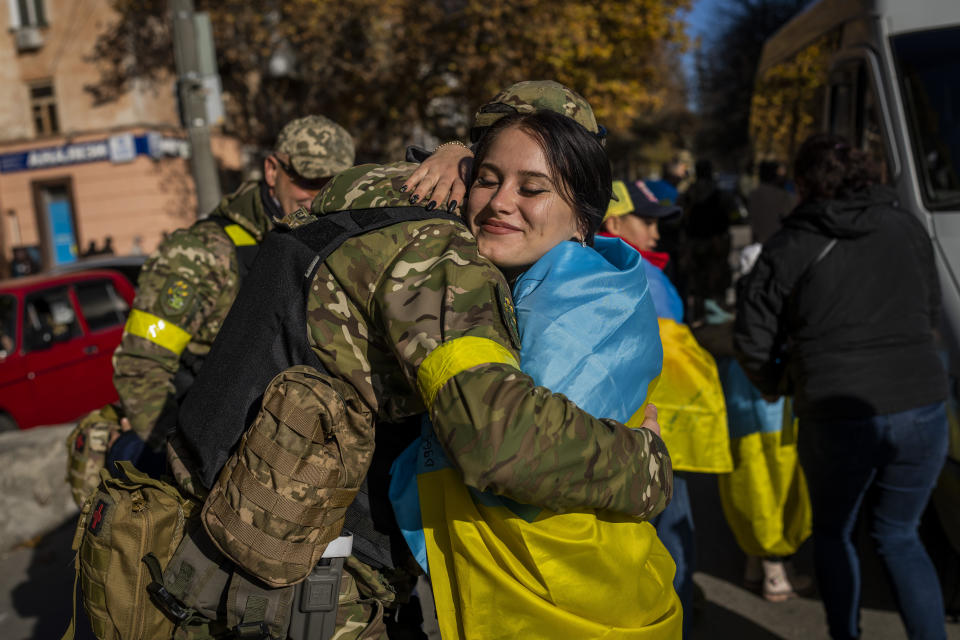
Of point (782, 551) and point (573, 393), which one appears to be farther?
point (782, 551)

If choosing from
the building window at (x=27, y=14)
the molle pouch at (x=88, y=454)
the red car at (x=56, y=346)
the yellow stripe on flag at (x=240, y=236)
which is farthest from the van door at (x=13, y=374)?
the building window at (x=27, y=14)

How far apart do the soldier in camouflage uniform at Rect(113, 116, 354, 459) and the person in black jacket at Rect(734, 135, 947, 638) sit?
5.72 feet

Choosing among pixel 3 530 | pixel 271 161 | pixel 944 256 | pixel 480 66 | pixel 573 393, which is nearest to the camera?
pixel 573 393

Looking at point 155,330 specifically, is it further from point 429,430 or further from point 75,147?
point 75,147

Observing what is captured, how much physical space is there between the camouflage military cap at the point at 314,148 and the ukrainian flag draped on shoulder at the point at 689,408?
49.9 inches

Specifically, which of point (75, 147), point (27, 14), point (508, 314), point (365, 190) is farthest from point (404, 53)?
point (508, 314)

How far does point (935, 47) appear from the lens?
13.6 ft

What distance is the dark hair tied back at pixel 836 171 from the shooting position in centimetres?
302

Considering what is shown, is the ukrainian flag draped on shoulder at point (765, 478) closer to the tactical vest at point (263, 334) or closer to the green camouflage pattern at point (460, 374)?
the green camouflage pattern at point (460, 374)

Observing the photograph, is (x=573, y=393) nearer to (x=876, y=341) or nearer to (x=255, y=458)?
(x=255, y=458)

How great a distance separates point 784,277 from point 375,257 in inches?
77.5

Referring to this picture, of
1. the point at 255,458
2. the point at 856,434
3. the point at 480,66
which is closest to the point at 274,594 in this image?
the point at 255,458

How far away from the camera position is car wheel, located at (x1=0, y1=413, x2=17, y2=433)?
6832mm

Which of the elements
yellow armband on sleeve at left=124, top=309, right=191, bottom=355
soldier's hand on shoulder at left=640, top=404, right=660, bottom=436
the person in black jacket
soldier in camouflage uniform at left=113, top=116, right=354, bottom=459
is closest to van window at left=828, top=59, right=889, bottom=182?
the person in black jacket
